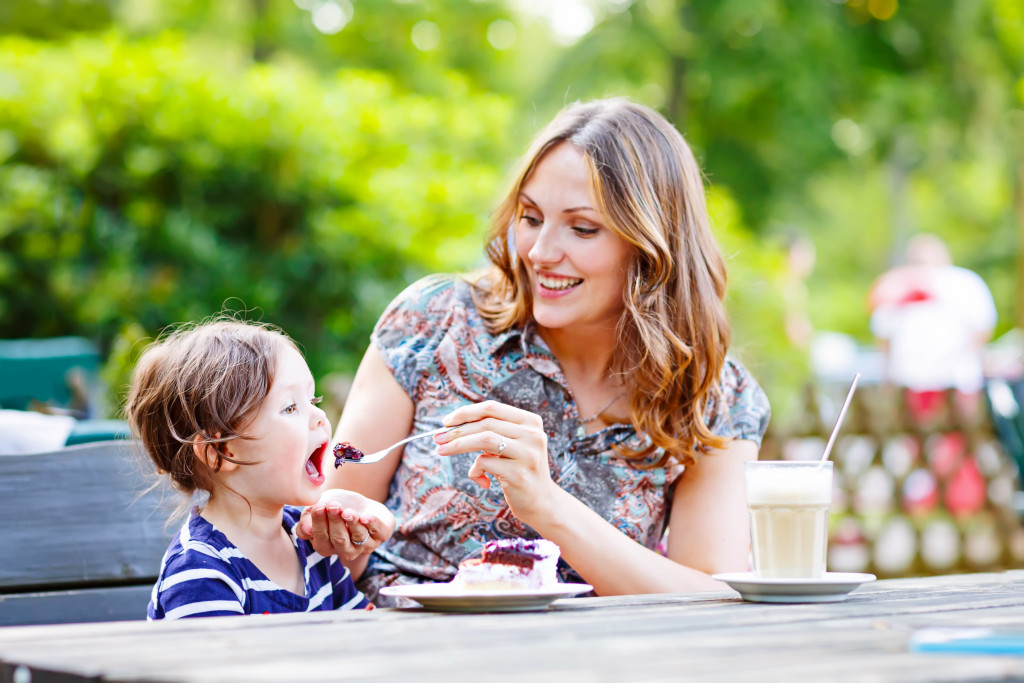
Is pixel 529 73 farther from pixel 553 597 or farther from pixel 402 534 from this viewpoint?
pixel 553 597

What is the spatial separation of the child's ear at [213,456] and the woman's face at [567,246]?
0.71m

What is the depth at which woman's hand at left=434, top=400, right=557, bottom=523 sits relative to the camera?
1.84 metres

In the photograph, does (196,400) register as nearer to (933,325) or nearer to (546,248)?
(546,248)

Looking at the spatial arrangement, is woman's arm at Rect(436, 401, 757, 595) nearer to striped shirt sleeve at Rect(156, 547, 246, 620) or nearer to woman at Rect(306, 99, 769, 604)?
woman at Rect(306, 99, 769, 604)


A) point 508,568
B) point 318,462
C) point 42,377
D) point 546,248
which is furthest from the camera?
point 42,377

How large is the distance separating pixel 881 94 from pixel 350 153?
3902 millimetres

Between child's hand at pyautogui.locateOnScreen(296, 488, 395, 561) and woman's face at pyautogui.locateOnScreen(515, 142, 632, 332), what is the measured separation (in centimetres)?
54

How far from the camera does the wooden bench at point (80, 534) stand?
2.16 m

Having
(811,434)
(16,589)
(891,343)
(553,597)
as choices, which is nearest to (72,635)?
(553,597)

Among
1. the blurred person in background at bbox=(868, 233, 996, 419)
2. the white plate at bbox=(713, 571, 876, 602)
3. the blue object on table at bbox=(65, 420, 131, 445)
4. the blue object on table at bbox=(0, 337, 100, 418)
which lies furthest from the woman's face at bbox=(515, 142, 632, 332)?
the blurred person in background at bbox=(868, 233, 996, 419)

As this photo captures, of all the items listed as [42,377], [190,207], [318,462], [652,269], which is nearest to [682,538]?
[652,269]

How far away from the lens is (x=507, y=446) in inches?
73.9

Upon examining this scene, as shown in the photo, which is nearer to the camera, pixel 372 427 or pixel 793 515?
pixel 793 515

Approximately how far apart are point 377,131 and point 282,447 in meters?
4.20
